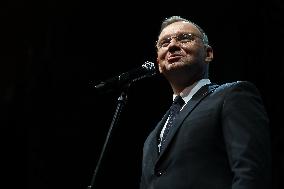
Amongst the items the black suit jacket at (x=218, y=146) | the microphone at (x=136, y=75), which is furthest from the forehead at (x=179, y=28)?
the black suit jacket at (x=218, y=146)

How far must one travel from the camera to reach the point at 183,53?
94.3 inches

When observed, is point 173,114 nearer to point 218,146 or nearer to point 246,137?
point 218,146

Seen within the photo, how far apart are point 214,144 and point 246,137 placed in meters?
0.17

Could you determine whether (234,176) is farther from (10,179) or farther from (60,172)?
(10,179)

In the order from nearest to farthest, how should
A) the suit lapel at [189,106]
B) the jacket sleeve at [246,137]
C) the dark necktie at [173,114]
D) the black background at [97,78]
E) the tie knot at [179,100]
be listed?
1. the jacket sleeve at [246,137]
2. the suit lapel at [189,106]
3. the dark necktie at [173,114]
4. the tie knot at [179,100]
5. the black background at [97,78]

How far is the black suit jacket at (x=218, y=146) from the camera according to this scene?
1797 millimetres

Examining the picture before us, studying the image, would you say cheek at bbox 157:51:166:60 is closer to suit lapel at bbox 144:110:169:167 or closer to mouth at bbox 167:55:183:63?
mouth at bbox 167:55:183:63

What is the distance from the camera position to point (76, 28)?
4473mm

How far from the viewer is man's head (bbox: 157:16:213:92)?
238cm

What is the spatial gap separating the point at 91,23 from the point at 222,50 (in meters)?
1.42

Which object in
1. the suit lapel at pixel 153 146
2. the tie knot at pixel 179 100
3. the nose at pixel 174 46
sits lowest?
the suit lapel at pixel 153 146

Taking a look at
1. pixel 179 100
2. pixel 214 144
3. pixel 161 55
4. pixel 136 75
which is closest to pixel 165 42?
pixel 161 55

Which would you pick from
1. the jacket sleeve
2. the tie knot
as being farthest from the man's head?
the jacket sleeve

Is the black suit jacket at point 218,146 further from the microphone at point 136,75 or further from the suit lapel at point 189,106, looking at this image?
the microphone at point 136,75
